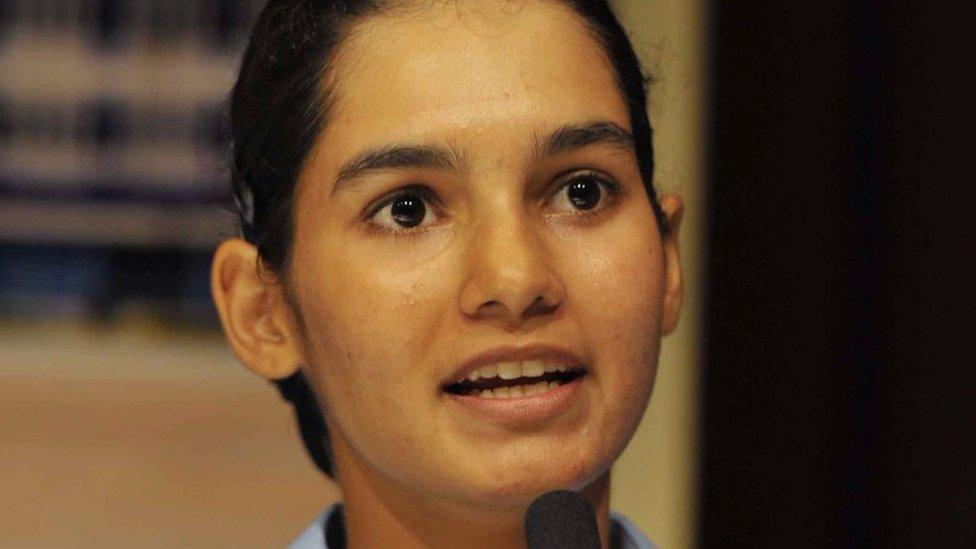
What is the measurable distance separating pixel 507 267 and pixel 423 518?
166 mm

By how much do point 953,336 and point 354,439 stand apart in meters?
0.71

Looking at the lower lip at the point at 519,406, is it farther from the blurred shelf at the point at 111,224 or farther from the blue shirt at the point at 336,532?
A: the blurred shelf at the point at 111,224

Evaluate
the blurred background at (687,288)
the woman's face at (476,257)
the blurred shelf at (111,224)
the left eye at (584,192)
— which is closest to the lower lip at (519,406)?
the woman's face at (476,257)

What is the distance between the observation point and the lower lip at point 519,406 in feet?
2.93

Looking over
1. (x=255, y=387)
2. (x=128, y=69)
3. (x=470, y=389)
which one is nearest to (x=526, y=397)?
(x=470, y=389)

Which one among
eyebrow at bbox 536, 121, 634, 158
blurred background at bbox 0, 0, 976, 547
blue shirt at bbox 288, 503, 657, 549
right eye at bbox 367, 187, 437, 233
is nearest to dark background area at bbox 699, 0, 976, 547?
blurred background at bbox 0, 0, 976, 547

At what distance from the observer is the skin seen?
89 centimetres

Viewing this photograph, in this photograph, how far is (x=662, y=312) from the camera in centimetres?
98

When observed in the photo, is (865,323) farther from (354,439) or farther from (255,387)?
(354,439)

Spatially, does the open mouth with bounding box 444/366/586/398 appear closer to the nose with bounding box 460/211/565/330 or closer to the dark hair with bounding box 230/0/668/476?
the nose with bounding box 460/211/565/330

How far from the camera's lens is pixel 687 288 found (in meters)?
1.61

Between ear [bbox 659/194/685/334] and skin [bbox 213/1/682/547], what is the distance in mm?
42

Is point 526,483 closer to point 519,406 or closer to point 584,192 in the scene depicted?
point 519,406

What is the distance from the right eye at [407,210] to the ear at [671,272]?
0.54 ft
